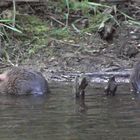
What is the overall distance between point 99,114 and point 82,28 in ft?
18.9

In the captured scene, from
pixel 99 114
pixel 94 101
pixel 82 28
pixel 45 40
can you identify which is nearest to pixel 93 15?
pixel 82 28

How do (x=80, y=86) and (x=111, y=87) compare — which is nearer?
(x=80, y=86)

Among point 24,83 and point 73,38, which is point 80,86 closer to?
point 24,83

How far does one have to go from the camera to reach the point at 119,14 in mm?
14484

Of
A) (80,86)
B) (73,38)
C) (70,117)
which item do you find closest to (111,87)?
(80,86)

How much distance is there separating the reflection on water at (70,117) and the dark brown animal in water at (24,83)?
0.22 m

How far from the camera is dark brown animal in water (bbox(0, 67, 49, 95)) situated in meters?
10.8

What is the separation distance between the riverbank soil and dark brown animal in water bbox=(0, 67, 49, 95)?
1524 mm

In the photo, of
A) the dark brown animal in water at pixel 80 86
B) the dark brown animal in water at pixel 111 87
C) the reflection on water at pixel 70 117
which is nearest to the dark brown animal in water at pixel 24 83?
the reflection on water at pixel 70 117

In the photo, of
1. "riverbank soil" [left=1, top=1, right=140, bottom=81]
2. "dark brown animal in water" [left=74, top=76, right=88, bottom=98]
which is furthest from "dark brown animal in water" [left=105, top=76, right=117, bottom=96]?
"riverbank soil" [left=1, top=1, right=140, bottom=81]

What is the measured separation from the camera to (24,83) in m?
10.8

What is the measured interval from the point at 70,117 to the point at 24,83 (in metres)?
2.43

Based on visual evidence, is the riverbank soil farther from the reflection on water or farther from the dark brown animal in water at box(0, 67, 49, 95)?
the reflection on water

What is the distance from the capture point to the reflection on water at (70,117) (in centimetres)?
751
